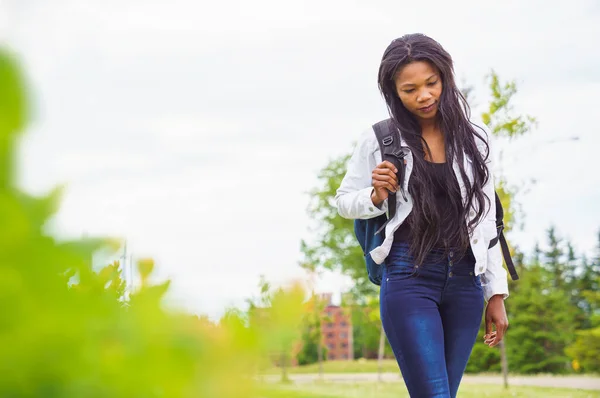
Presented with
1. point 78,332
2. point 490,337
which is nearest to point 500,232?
point 490,337

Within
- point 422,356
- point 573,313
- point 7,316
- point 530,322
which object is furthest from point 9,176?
point 573,313

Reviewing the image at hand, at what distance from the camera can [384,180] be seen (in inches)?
116

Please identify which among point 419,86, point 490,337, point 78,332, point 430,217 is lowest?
point 78,332

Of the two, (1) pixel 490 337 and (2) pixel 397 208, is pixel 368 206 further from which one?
(1) pixel 490 337

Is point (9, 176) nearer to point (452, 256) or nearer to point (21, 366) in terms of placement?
point (21, 366)

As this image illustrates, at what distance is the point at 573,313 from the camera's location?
35031mm

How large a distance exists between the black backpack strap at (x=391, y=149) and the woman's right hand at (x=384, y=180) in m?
0.09

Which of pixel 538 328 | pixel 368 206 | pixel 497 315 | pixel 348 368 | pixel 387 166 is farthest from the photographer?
pixel 348 368

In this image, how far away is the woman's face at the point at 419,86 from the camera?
10.2ft

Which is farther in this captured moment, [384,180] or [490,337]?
[490,337]

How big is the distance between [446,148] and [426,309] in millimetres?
662

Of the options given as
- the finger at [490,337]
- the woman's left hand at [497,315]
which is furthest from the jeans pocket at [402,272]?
the finger at [490,337]

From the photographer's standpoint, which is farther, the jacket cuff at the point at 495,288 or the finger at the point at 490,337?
the finger at the point at 490,337

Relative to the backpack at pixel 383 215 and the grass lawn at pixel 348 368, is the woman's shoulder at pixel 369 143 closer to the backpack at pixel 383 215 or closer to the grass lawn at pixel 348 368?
the backpack at pixel 383 215
